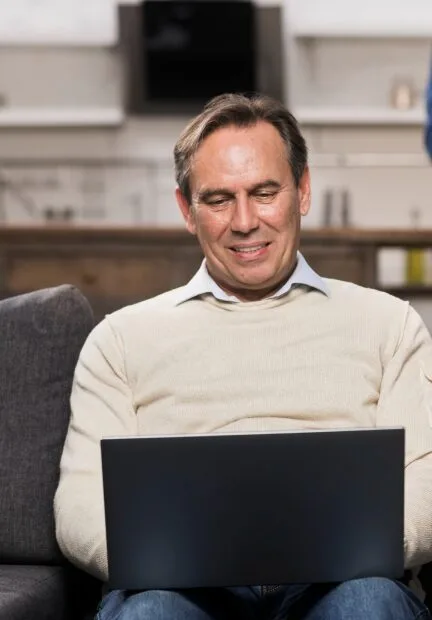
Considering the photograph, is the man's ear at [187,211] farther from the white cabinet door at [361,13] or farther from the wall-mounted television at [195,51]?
the white cabinet door at [361,13]

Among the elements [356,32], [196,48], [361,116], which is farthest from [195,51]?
[361,116]

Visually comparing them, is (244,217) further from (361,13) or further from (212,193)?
(361,13)

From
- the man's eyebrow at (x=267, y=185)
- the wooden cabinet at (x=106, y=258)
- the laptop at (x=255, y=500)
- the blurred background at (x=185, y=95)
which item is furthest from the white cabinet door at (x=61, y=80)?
the laptop at (x=255, y=500)

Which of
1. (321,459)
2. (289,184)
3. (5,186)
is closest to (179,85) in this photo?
(5,186)

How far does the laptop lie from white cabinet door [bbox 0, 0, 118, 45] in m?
5.79

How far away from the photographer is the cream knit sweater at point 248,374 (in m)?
1.50

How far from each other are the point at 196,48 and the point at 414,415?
535 centimetres

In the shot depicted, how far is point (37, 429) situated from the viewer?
164 centimetres

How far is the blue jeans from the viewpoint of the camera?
1.22 m

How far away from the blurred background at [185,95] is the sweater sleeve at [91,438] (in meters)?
4.79

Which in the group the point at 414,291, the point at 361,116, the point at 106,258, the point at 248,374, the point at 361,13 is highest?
the point at 361,13

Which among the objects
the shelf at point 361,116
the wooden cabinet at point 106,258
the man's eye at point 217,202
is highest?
the man's eye at point 217,202

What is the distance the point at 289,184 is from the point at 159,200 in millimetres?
4843

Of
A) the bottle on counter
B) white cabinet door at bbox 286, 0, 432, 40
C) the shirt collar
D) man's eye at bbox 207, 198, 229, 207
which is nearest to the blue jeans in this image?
the shirt collar
